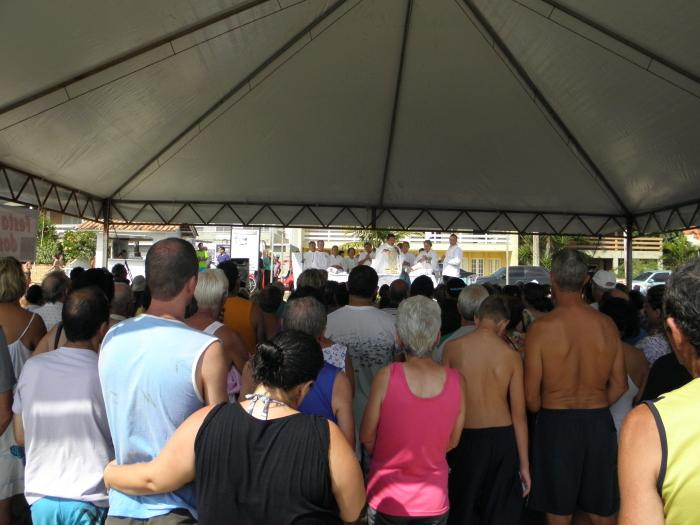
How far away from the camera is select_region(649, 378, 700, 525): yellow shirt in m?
1.04

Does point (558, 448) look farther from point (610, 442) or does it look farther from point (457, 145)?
point (457, 145)

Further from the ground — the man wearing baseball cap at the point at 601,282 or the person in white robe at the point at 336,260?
the person in white robe at the point at 336,260

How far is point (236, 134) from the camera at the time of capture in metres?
7.75

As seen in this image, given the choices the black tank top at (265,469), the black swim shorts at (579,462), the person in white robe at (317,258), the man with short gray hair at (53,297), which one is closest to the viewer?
the black tank top at (265,469)

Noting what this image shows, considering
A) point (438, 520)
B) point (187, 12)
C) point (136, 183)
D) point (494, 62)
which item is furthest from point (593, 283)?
point (136, 183)

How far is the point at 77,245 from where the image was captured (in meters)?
29.8

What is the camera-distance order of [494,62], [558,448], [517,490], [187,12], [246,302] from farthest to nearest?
[494,62] → [187,12] → [246,302] → [558,448] → [517,490]

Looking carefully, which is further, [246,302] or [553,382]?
[246,302]

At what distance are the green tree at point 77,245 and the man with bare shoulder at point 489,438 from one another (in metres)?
30.8

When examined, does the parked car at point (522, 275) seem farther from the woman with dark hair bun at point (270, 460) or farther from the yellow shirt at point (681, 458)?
the yellow shirt at point (681, 458)

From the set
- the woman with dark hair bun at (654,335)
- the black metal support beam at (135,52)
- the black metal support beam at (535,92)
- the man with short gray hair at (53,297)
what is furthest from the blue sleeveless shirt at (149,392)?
the black metal support beam at (535,92)

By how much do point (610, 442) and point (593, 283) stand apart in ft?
11.2

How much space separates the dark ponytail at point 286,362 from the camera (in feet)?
5.06

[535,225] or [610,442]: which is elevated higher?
[535,225]
